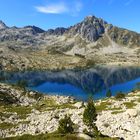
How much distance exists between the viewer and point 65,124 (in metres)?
55.9

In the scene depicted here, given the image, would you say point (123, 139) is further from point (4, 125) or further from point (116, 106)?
point (116, 106)

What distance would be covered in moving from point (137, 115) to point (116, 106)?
19.9 meters

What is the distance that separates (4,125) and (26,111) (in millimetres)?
22542

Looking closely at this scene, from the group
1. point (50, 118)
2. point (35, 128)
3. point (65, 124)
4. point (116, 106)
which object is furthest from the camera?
point (116, 106)

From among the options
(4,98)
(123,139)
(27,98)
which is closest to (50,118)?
(123,139)

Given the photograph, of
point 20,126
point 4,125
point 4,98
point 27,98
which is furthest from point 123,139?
point 27,98

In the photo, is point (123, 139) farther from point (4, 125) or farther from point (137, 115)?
point (4, 125)

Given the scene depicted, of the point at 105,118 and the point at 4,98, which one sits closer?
the point at 105,118

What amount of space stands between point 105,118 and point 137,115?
7505 millimetres

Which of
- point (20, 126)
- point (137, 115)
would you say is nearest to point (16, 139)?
point (20, 126)

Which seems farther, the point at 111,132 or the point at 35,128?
the point at 35,128

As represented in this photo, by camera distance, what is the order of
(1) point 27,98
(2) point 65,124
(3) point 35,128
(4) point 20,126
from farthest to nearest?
(1) point 27,98, (4) point 20,126, (3) point 35,128, (2) point 65,124

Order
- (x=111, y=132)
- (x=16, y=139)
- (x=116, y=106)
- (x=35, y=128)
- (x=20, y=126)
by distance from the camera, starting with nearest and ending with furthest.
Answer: (x=16, y=139) → (x=111, y=132) → (x=35, y=128) → (x=20, y=126) → (x=116, y=106)

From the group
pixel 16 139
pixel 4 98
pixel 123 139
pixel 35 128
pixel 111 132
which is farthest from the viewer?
pixel 4 98
